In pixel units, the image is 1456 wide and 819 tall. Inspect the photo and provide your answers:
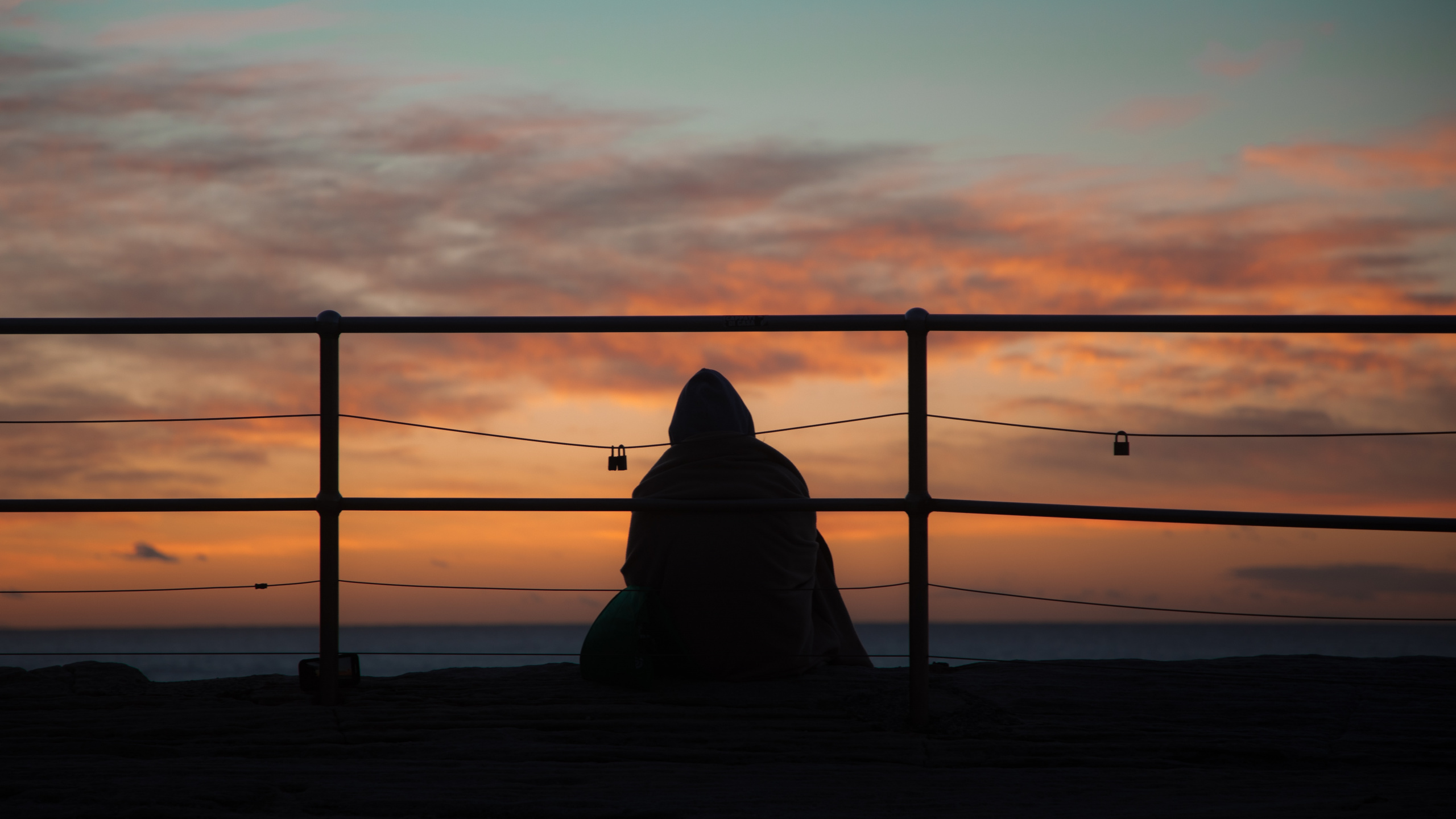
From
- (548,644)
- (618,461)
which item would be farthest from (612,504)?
(548,644)

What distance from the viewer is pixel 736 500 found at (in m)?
3.80

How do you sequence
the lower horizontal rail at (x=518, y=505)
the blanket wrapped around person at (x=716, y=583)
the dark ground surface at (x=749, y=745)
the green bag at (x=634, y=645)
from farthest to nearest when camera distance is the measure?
the blanket wrapped around person at (x=716, y=583), the green bag at (x=634, y=645), the lower horizontal rail at (x=518, y=505), the dark ground surface at (x=749, y=745)

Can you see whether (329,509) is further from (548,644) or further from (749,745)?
(548,644)

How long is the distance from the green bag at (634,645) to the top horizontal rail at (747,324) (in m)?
Result: 1.03

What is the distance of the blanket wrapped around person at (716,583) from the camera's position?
402cm

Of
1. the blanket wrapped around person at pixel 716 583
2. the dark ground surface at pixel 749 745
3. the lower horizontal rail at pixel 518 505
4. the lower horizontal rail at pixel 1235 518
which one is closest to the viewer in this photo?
the dark ground surface at pixel 749 745

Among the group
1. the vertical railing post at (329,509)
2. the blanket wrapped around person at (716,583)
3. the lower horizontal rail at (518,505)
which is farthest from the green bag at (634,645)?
the vertical railing post at (329,509)

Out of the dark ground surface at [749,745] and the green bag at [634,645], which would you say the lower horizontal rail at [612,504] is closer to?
the green bag at [634,645]

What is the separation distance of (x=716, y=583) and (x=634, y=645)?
1.40 feet

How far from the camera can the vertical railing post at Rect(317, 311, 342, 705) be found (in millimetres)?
3775

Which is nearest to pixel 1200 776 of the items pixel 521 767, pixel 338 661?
pixel 521 767

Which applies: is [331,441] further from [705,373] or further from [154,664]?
[154,664]

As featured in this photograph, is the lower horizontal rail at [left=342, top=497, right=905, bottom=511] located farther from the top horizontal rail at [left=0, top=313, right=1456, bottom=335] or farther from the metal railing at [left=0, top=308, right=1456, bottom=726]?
the top horizontal rail at [left=0, top=313, right=1456, bottom=335]

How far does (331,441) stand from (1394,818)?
10.6 feet
